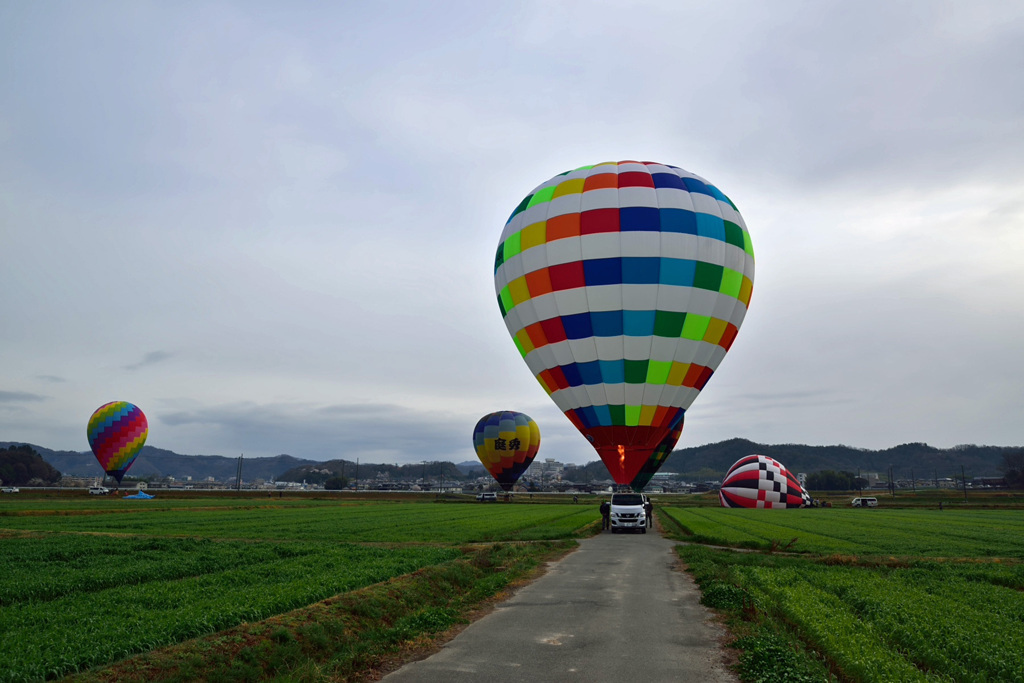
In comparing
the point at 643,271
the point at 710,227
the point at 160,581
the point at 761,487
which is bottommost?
the point at 160,581

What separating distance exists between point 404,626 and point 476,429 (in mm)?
78979

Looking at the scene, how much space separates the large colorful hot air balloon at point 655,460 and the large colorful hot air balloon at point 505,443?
47874 millimetres

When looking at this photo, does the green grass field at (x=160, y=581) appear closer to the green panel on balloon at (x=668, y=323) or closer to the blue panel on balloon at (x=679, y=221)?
the green panel on balloon at (x=668, y=323)

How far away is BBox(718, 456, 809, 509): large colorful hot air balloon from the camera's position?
2458 inches

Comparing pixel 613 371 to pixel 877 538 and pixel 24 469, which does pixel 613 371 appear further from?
pixel 24 469

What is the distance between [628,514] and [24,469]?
7597 inches

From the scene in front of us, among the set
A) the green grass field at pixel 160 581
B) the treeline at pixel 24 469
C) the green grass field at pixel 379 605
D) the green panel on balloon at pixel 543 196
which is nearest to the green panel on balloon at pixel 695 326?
the green panel on balloon at pixel 543 196

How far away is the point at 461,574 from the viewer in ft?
56.1

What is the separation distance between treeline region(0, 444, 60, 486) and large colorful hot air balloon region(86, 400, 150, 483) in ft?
321

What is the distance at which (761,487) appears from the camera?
205 ft

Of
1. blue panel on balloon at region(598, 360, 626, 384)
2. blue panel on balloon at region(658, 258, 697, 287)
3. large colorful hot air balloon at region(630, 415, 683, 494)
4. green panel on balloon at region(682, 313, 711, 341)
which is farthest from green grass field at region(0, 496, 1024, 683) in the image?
blue panel on balloon at region(658, 258, 697, 287)

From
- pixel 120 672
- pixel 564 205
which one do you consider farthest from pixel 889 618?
pixel 564 205

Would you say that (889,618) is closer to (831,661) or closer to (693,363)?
(831,661)

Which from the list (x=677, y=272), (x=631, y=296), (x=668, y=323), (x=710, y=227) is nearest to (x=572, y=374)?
(x=631, y=296)
